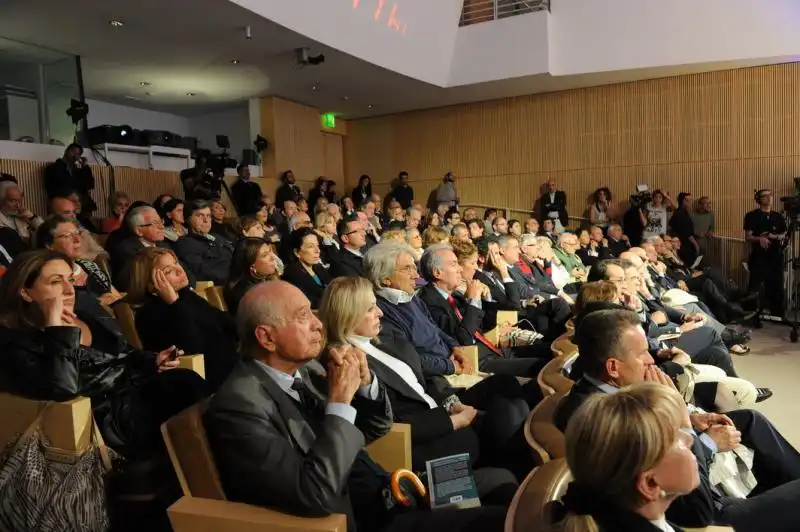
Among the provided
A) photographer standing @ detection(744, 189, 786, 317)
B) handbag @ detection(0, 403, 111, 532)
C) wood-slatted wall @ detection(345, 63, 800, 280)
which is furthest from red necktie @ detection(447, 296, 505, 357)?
wood-slatted wall @ detection(345, 63, 800, 280)

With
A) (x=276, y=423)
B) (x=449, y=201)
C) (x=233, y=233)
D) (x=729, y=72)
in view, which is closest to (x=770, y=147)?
(x=729, y=72)

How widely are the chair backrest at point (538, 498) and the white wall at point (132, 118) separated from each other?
31.6 feet

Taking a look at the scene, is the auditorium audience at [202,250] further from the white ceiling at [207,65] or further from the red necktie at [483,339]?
the white ceiling at [207,65]

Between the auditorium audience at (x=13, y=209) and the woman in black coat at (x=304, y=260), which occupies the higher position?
the auditorium audience at (x=13, y=209)

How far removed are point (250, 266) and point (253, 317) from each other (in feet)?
4.77

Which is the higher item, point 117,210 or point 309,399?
point 117,210

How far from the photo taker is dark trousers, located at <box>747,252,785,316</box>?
698 cm

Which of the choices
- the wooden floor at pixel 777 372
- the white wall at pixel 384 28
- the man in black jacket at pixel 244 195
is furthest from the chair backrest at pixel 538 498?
the man in black jacket at pixel 244 195

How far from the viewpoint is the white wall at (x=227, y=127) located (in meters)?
Answer: 10.8

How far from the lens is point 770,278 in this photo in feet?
23.7

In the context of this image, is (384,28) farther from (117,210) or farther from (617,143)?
(617,143)

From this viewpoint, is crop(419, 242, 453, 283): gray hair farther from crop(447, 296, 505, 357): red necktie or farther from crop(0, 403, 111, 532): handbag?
crop(0, 403, 111, 532): handbag

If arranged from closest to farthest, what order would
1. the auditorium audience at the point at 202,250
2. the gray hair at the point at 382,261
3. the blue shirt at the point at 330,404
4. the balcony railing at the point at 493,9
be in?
the blue shirt at the point at 330,404, the gray hair at the point at 382,261, the auditorium audience at the point at 202,250, the balcony railing at the point at 493,9

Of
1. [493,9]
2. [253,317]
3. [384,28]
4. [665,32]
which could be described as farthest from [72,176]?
[665,32]
